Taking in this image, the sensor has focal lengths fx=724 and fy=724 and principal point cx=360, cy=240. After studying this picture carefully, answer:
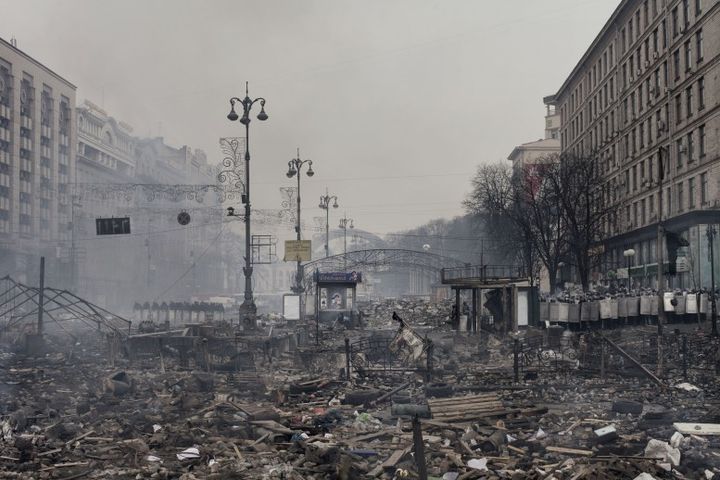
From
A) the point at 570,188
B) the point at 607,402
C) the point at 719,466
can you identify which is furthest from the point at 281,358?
the point at 570,188

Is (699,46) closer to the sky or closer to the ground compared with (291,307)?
closer to the sky

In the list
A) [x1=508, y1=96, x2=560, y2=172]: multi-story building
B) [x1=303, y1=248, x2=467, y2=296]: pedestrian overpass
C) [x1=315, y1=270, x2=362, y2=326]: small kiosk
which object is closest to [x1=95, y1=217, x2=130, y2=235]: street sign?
[x1=315, y1=270, x2=362, y2=326]: small kiosk

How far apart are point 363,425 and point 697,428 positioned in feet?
18.1

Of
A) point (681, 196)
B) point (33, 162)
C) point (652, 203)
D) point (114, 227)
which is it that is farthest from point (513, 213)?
point (33, 162)

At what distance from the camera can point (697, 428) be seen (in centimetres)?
1143

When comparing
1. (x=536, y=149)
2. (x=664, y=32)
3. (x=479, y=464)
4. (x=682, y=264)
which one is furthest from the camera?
(x=536, y=149)

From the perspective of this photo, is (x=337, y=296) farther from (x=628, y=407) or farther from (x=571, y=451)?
(x=571, y=451)

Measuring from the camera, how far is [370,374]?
1889 cm

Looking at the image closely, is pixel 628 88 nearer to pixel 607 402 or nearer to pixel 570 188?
pixel 570 188

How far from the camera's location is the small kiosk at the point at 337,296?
36.3 m

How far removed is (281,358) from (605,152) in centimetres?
4405

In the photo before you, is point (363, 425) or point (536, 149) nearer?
point (363, 425)

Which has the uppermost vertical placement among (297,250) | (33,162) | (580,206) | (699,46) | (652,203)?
(699,46)

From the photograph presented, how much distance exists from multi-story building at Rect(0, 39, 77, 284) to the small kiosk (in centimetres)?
3185
